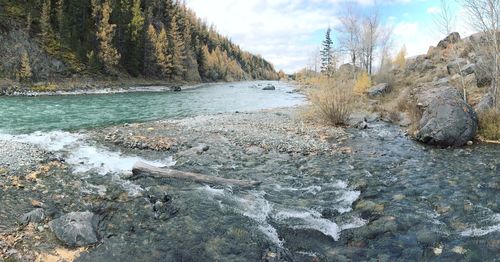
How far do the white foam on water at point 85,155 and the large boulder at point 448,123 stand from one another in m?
11.8

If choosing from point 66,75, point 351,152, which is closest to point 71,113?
point 351,152

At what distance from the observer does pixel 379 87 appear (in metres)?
38.5

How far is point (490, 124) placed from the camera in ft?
57.0

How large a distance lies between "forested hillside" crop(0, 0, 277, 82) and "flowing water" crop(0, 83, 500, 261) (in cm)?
4631

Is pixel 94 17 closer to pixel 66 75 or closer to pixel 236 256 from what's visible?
pixel 66 75

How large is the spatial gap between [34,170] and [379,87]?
34.4 m

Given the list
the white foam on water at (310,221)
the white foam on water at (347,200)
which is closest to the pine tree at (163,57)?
the white foam on water at (347,200)

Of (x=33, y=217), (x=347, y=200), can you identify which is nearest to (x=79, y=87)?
(x=33, y=217)

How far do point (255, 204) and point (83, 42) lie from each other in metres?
65.3

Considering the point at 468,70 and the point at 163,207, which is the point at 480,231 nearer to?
the point at 163,207

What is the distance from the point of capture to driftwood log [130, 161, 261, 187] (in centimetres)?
1110

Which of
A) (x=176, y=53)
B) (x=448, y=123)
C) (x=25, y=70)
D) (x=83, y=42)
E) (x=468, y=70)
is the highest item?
(x=83, y=42)

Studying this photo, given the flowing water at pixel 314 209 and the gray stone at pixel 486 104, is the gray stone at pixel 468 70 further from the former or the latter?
the flowing water at pixel 314 209

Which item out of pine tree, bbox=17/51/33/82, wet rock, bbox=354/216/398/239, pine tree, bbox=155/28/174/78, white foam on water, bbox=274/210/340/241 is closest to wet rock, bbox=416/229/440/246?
wet rock, bbox=354/216/398/239
